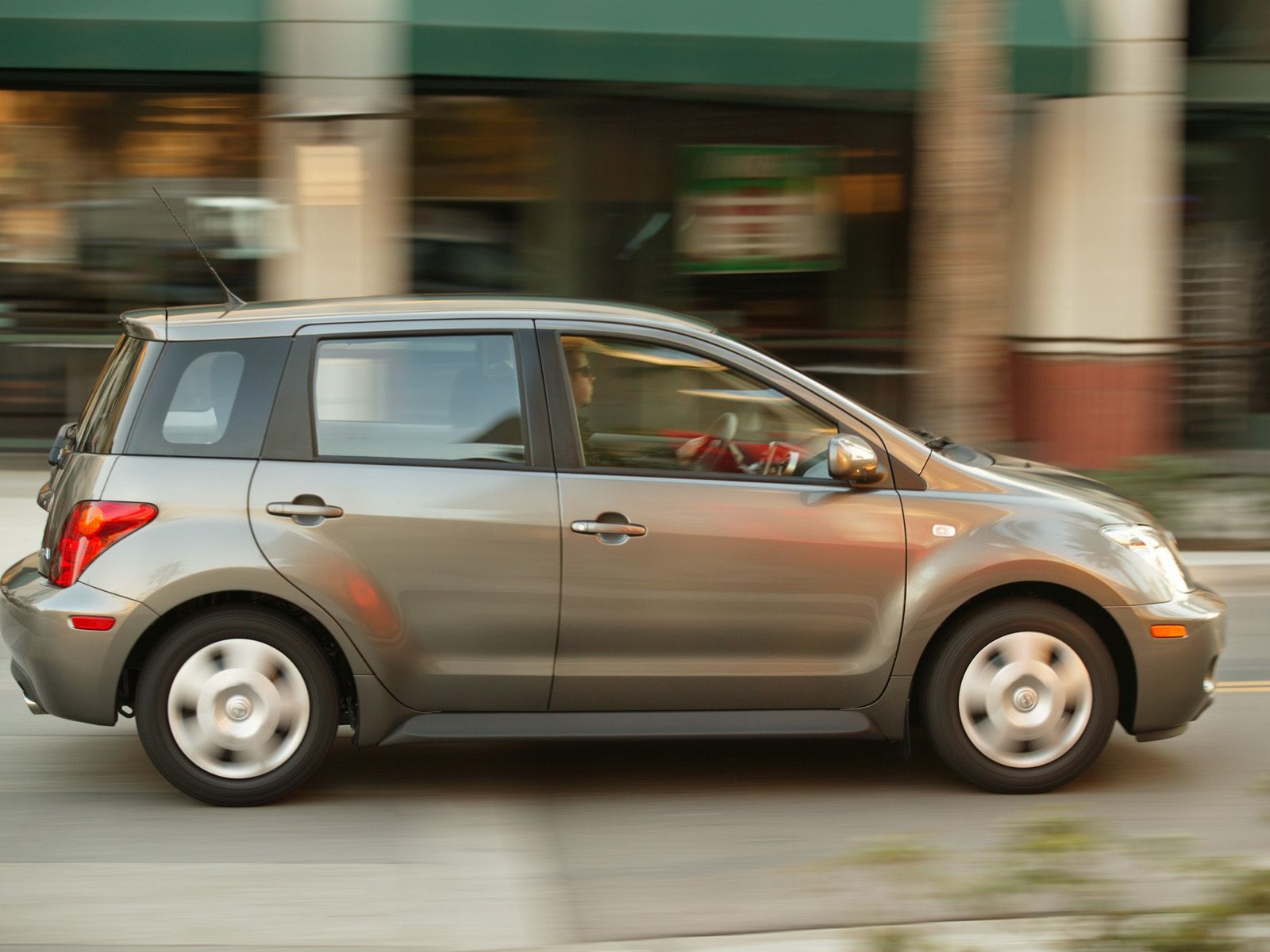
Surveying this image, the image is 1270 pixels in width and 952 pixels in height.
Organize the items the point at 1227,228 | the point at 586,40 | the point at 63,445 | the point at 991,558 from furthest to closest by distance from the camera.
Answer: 1. the point at 1227,228
2. the point at 586,40
3. the point at 63,445
4. the point at 991,558

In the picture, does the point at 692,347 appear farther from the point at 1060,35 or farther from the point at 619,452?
the point at 1060,35

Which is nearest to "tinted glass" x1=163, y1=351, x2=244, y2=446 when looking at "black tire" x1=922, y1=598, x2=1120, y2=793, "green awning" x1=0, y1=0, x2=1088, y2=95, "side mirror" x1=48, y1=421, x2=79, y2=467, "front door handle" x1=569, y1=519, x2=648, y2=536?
"side mirror" x1=48, y1=421, x2=79, y2=467

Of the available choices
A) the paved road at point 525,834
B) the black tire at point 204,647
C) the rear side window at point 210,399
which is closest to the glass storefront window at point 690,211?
the paved road at point 525,834

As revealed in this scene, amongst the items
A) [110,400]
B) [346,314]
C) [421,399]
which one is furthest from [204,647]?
[346,314]

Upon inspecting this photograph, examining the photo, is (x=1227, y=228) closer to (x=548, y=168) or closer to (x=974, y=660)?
(x=548, y=168)

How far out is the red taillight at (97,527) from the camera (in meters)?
4.98

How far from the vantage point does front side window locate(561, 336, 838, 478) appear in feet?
17.0

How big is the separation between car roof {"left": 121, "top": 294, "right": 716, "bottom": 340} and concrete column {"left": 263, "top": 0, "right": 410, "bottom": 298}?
6.69m

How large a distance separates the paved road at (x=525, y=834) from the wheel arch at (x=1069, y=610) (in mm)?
339

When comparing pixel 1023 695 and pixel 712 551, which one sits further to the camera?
pixel 1023 695

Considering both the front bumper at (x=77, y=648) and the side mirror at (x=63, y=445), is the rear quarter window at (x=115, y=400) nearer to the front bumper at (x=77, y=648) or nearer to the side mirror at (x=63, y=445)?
the side mirror at (x=63, y=445)

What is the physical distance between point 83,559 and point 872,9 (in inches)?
338

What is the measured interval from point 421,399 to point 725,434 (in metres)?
1.02

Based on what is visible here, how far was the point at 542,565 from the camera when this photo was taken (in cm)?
500
